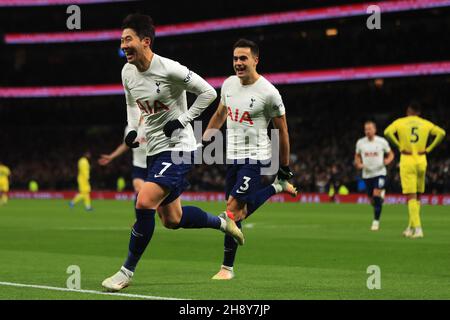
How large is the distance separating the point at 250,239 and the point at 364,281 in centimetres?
732

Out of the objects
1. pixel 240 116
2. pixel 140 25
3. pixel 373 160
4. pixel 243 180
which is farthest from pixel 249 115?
pixel 373 160

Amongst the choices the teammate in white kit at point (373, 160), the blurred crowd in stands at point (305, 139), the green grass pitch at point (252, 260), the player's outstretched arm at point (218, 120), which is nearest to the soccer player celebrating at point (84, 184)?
the green grass pitch at point (252, 260)

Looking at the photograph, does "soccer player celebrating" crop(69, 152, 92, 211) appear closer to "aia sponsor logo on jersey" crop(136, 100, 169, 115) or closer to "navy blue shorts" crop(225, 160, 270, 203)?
"navy blue shorts" crop(225, 160, 270, 203)

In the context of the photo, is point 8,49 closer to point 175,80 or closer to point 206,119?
point 206,119

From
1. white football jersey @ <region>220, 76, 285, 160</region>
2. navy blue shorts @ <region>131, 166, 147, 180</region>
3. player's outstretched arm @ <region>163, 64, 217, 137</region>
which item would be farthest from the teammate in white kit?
player's outstretched arm @ <region>163, 64, 217, 137</region>

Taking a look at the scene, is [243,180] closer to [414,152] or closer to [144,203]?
[144,203]

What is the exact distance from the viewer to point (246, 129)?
10891 mm

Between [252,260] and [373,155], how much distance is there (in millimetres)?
8490

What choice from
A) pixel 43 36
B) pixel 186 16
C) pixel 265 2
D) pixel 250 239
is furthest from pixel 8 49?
pixel 250 239

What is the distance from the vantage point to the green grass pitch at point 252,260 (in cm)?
917

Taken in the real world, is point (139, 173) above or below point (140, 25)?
below

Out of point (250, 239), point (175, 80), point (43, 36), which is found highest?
point (43, 36)

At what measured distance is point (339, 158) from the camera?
4469cm
